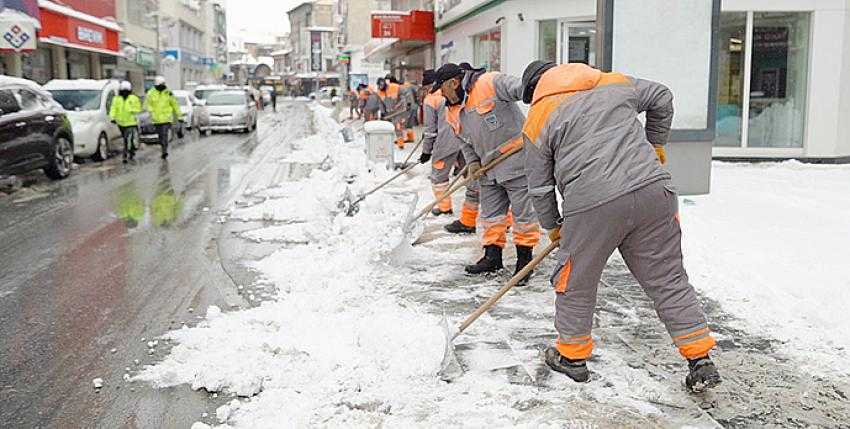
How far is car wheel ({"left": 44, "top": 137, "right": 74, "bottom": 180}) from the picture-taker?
45.0ft

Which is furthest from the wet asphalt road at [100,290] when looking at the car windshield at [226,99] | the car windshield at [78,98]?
the car windshield at [226,99]

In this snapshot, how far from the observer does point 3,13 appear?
19359mm

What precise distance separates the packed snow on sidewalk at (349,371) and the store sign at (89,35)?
23.4m

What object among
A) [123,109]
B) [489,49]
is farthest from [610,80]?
[489,49]

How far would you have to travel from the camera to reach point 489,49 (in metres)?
19.7

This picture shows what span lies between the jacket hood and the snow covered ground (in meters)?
1.47

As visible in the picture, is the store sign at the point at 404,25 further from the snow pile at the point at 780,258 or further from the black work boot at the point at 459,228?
the black work boot at the point at 459,228

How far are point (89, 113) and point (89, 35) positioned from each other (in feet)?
42.0

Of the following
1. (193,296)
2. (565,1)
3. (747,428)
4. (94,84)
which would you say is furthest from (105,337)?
(94,84)

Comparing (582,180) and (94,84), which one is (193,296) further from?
(94,84)

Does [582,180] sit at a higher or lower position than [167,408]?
higher


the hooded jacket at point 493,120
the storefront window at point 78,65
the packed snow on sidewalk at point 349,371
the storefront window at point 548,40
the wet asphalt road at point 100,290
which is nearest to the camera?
the packed snow on sidewalk at point 349,371

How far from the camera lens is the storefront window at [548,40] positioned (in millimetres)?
16172

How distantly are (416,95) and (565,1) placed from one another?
6837 millimetres
